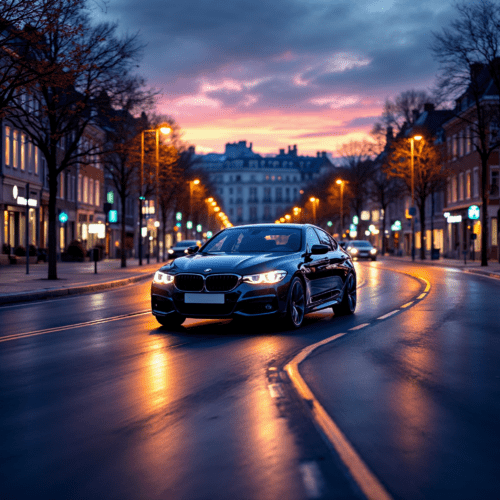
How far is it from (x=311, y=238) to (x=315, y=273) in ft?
2.54

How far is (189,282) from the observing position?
38.5 ft

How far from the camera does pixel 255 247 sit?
13039mm

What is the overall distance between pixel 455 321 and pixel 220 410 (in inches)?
326

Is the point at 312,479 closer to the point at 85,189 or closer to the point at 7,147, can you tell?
the point at 7,147

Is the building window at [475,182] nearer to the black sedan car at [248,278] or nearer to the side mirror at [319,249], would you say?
the black sedan car at [248,278]

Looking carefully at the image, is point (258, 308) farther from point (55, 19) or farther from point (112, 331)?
point (55, 19)

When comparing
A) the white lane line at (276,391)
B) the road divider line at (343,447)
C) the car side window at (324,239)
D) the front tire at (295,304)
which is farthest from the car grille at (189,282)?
the white lane line at (276,391)

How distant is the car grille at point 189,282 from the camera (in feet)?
38.2

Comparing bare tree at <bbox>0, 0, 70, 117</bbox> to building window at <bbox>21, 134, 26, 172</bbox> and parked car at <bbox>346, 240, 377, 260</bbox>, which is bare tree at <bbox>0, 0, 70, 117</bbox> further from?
parked car at <bbox>346, 240, 377, 260</bbox>

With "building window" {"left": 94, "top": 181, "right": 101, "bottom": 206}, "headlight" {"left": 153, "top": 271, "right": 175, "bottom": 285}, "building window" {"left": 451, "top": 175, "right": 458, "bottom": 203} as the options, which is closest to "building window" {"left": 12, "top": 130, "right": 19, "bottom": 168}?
"building window" {"left": 94, "top": 181, "right": 101, "bottom": 206}

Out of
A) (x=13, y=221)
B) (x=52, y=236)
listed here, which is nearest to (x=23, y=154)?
(x=13, y=221)

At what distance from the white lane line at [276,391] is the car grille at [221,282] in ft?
13.5

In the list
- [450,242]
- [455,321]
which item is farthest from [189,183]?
[455,321]

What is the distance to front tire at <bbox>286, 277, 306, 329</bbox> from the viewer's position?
473 inches
